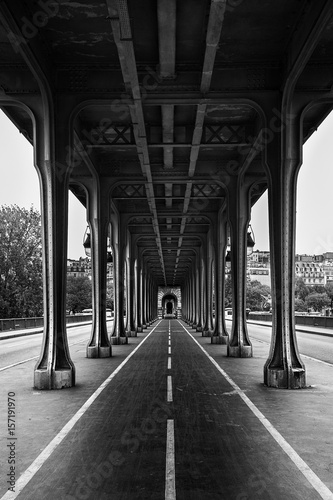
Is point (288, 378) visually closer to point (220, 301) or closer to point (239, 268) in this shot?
point (239, 268)

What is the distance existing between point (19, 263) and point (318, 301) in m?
94.5

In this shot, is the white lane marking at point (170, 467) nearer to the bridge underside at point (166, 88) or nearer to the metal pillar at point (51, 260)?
the metal pillar at point (51, 260)

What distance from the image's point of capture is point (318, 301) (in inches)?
Result: 5374

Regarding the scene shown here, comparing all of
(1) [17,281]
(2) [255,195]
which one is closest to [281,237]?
(2) [255,195]

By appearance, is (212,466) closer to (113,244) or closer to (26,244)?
(113,244)

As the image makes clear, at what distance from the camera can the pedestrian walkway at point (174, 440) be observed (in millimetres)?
5844

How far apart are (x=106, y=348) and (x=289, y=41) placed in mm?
14578

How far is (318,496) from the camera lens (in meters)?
5.52

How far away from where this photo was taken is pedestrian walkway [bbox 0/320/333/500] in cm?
584

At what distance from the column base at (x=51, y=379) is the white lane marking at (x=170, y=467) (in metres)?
5.25

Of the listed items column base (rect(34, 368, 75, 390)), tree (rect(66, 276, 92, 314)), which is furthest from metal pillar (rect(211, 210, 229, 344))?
tree (rect(66, 276, 92, 314))

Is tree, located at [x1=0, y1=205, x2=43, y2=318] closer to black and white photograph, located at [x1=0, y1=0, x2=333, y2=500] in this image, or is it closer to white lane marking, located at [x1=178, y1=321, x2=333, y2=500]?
black and white photograph, located at [x1=0, y1=0, x2=333, y2=500]

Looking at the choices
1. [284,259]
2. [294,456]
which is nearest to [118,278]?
[284,259]

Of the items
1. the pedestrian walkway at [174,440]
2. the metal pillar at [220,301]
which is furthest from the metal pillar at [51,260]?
the metal pillar at [220,301]
